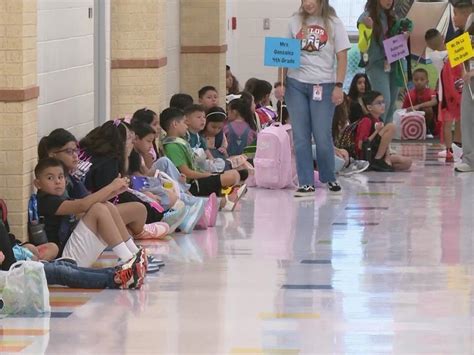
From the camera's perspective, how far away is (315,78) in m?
13.7

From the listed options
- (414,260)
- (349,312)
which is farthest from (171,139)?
(349,312)

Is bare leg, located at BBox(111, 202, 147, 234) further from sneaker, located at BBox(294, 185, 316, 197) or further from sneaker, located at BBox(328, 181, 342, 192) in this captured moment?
sneaker, located at BBox(328, 181, 342, 192)

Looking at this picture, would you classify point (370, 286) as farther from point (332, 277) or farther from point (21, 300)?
point (21, 300)

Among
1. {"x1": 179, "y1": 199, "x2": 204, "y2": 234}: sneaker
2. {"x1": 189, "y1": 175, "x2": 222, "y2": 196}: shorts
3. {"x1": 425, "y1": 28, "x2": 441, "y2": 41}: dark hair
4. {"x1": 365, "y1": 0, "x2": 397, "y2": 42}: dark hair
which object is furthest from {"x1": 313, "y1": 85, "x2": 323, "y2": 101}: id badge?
{"x1": 425, "y1": 28, "x2": 441, "y2": 41}: dark hair

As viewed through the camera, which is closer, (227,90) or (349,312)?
(349,312)

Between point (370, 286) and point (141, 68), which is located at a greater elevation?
point (141, 68)

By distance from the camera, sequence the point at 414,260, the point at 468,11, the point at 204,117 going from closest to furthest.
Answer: the point at 414,260, the point at 204,117, the point at 468,11

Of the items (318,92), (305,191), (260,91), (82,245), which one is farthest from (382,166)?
(82,245)

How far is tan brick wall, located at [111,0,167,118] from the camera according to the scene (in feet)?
45.1

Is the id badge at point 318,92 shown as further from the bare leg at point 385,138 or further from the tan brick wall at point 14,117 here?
the tan brick wall at point 14,117

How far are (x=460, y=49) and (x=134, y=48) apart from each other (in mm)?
3686

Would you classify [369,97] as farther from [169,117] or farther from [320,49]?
[169,117]

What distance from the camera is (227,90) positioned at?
61.6 feet

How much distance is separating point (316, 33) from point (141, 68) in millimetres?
1666
